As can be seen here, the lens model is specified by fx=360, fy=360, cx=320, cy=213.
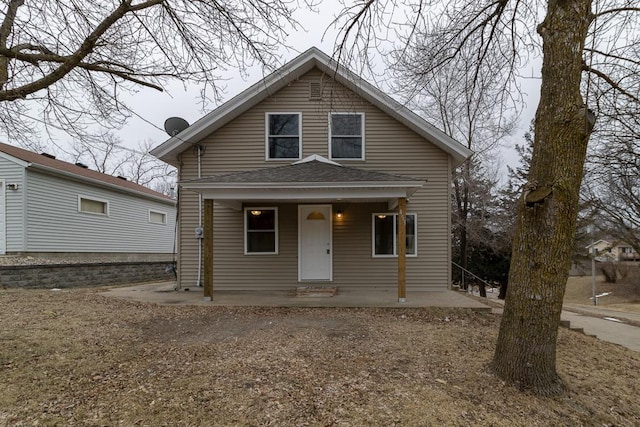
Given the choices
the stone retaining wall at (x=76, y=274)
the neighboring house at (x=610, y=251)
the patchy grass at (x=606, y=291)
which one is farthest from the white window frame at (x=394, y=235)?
the neighboring house at (x=610, y=251)

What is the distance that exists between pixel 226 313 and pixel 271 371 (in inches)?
121

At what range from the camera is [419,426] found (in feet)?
9.66

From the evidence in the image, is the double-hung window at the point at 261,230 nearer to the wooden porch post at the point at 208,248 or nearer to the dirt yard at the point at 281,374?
the wooden porch post at the point at 208,248

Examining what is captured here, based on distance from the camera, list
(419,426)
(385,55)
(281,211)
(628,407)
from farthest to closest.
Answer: (281,211) < (385,55) < (628,407) < (419,426)

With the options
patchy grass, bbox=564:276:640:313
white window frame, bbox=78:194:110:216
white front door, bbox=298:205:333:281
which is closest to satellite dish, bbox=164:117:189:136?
white front door, bbox=298:205:333:281

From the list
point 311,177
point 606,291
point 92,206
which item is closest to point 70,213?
point 92,206

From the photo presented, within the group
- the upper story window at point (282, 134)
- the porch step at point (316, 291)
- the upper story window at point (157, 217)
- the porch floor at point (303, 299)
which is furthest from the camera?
the upper story window at point (157, 217)

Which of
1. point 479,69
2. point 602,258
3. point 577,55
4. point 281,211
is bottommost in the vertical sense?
point 602,258

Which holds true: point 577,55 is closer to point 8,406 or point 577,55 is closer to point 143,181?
point 8,406

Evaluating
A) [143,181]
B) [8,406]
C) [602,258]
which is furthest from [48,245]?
[602,258]

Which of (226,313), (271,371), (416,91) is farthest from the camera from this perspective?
(226,313)

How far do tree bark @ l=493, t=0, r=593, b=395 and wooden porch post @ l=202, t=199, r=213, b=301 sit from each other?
5.62m

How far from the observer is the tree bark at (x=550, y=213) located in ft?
11.6

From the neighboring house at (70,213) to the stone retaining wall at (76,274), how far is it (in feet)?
3.81
